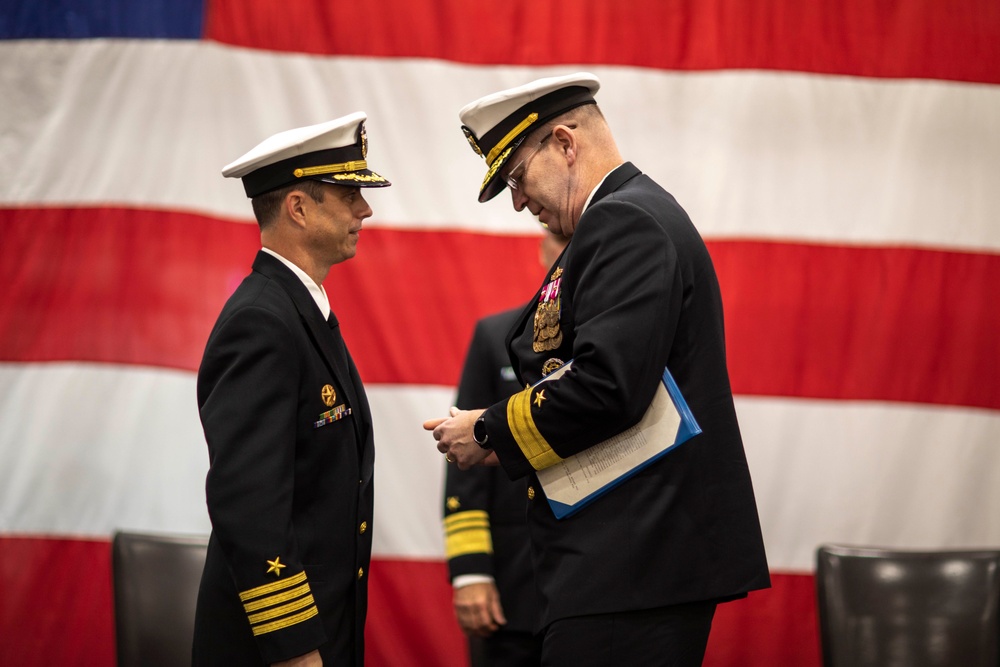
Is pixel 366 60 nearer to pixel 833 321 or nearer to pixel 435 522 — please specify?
pixel 435 522

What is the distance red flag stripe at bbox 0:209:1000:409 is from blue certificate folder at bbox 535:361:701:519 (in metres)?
1.33

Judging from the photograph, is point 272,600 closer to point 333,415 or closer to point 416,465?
point 333,415

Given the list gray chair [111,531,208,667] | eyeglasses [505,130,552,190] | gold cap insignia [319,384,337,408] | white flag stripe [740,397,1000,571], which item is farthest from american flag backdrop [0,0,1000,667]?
gold cap insignia [319,384,337,408]

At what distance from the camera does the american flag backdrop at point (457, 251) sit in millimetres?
2691

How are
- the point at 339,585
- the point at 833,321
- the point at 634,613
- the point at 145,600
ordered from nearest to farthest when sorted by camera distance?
the point at 634,613, the point at 339,585, the point at 145,600, the point at 833,321

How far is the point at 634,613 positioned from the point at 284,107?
194 centimetres

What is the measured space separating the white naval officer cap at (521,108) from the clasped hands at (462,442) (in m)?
0.44

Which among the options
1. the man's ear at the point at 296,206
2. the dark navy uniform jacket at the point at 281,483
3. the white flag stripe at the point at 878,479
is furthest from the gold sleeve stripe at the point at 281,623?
the white flag stripe at the point at 878,479

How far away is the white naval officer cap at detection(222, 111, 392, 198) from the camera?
1.57 metres

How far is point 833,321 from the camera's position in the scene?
2.71 metres

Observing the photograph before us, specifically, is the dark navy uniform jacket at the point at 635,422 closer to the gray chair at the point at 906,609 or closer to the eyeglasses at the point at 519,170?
the eyeglasses at the point at 519,170

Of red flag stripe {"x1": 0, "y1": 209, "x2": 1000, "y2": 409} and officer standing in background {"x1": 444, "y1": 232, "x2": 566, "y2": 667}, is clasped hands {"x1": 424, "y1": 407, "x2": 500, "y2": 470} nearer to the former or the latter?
officer standing in background {"x1": 444, "y1": 232, "x2": 566, "y2": 667}

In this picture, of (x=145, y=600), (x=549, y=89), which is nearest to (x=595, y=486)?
(x=549, y=89)

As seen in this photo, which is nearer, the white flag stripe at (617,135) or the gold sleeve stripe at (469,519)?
the gold sleeve stripe at (469,519)
